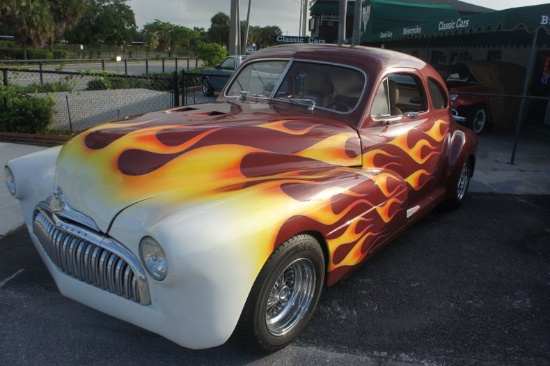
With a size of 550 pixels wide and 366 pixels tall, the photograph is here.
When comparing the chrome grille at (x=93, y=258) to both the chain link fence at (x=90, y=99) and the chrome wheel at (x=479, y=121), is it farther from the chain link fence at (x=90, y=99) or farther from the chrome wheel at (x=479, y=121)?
the chrome wheel at (x=479, y=121)

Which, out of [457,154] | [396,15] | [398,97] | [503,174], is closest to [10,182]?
[398,97]

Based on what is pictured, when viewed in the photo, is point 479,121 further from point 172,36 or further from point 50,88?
point 172,36

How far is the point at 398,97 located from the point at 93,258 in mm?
2987

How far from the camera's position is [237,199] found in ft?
7.88

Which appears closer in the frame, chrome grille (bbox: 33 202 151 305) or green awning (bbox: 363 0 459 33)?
chrome grille (bbox: 33 202 151 305)

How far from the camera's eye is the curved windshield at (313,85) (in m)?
3.68

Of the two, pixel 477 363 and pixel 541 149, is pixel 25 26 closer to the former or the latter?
pixel 541 149

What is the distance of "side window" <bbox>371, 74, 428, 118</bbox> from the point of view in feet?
12.3

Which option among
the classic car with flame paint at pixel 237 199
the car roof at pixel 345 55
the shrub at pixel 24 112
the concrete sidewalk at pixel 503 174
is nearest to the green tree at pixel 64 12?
the shrub at pixel 24 112

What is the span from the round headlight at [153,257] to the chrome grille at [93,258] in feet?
0.31

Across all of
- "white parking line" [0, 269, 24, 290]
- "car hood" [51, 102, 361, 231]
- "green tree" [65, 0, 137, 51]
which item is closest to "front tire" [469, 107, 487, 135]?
"car hood" [51, 102, 361, 231]

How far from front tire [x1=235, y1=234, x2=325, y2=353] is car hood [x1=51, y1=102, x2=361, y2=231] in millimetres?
483

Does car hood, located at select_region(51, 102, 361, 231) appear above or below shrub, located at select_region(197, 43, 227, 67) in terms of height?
below

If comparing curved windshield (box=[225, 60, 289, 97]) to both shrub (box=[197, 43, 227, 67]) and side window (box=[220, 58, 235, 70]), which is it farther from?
shrub (box=[197, 43, 227, 67])
